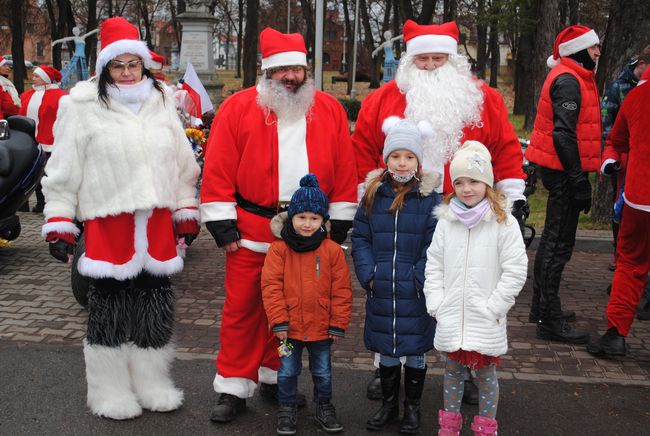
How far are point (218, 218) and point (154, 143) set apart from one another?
539mm

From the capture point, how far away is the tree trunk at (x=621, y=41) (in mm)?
8906

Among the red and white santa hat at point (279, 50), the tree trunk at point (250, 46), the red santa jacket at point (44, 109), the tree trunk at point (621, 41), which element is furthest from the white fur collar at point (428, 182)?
the tree trunk at point (250, 46)

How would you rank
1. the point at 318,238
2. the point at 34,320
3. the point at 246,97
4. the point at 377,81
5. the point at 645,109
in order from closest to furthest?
the point at 318,238 → the point at 246,97 → the point at 645,109 → the point at 34,320 → the point at 377,81

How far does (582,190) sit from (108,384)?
3357 mm

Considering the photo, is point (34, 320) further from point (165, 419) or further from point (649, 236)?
point (649, 236)

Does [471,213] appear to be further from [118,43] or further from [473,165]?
[118,43]

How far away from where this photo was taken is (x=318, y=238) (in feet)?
12.5

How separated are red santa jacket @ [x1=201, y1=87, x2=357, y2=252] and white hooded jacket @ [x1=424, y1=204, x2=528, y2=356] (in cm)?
86

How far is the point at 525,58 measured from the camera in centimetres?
2564

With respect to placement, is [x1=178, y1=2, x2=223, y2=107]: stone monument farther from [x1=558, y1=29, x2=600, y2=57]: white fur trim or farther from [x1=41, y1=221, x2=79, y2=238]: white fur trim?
[x1=41, y1=221, x2=79, y2=238]: white fur trim

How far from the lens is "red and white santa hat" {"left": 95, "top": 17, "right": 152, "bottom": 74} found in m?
3.96

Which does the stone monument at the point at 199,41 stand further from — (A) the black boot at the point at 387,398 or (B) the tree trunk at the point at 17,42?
(A) the black boot at the point at 387,398

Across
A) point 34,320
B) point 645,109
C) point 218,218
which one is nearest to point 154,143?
point 218,218

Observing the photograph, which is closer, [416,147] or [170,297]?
[416,147]
